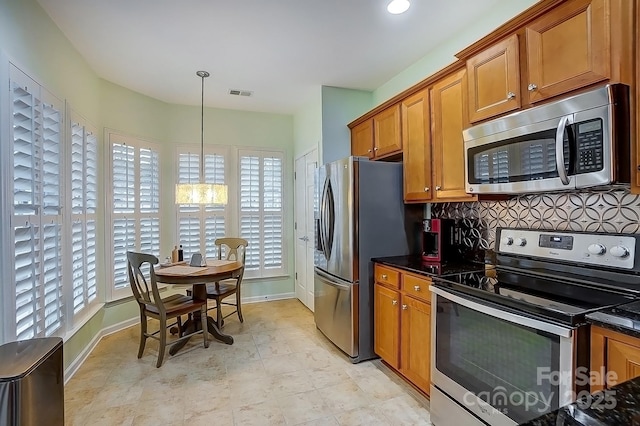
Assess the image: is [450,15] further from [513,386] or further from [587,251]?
[513,386]

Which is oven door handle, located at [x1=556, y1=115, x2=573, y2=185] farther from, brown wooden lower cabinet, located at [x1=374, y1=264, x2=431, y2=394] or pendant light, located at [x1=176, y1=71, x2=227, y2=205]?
pendant light, located at [x1=176, y1=71, x2=227, y2=205]

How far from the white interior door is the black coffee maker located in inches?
72.6

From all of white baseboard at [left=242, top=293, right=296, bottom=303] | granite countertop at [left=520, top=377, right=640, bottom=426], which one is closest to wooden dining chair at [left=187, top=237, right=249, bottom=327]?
white baseboard at [left=242, top=293, right=296, bottom=303]

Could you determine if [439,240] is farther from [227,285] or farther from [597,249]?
[227,285]

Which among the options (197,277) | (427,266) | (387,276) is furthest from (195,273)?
(427,266)

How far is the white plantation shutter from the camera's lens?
1935mm

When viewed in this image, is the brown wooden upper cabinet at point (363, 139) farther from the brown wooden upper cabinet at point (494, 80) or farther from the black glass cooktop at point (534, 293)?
the black glass cooktop at point (534, 293)

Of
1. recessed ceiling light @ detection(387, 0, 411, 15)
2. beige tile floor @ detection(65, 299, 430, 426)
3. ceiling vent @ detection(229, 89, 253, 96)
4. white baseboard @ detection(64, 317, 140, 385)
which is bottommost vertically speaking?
beige tile floor @ detection(65, 299, 430, 426)

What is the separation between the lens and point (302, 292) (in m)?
4.59

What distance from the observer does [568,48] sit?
153 cm

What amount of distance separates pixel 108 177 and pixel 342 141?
105 inches

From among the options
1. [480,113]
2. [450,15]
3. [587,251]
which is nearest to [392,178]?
[480,113]

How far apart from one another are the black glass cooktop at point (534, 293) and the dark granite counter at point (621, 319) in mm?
39

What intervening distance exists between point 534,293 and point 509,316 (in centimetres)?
19
